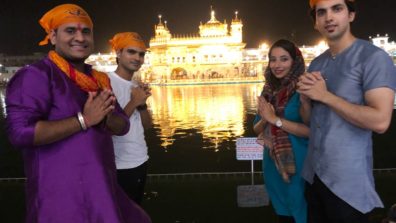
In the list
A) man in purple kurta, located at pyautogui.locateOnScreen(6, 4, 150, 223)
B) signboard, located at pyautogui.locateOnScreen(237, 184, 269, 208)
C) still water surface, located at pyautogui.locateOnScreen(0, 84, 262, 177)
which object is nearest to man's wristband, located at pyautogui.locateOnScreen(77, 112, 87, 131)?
man in purple kurta, located at pyautogui.locateOnScreen(6, 4, 150, 223)

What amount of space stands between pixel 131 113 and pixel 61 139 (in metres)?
1.06

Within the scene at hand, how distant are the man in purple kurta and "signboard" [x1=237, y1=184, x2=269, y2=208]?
2.98 meters

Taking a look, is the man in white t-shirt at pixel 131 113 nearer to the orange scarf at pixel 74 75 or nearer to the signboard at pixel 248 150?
the orange scarf at pixel 74 75

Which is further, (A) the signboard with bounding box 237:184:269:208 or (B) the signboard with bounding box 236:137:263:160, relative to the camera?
(B) the signboard with bounding box 236:137:263:160

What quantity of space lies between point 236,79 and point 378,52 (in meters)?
50.4

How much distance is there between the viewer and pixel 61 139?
5.14ft

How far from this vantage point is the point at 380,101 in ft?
5.16

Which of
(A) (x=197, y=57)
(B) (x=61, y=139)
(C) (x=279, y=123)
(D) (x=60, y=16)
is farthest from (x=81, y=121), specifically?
(A) (x=197, y=57)

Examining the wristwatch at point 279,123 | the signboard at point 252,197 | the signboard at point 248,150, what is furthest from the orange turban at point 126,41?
the signboard at point 252,197

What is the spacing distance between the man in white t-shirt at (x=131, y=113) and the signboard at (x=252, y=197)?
1.99 meters

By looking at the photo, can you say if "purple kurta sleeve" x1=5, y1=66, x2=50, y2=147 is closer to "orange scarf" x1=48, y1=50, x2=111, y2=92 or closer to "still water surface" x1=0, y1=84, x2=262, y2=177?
"orange scarf" x1=48, y1=50, x2=111, y2=92

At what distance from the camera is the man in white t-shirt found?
8.69ft

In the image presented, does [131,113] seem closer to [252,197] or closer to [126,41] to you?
[126,41]

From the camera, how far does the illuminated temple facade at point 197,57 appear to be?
2477 inches
